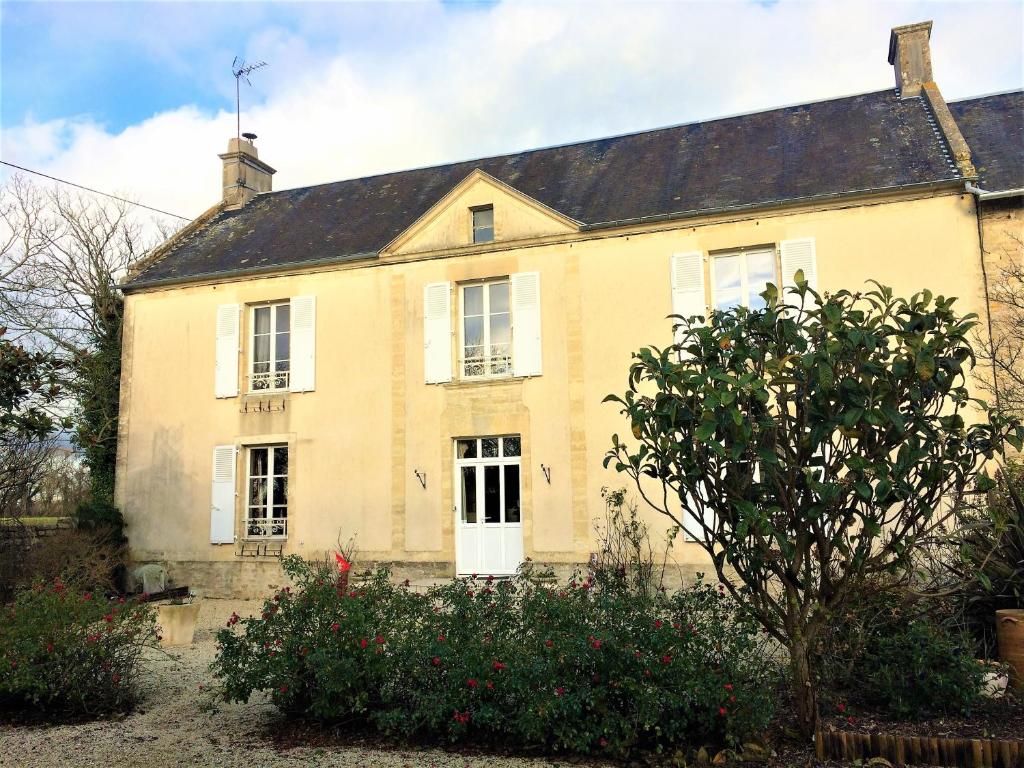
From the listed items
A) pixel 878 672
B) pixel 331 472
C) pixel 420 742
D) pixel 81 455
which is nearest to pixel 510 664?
pixel 420 742

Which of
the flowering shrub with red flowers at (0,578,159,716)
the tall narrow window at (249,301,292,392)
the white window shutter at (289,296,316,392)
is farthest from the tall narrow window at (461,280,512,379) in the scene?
the flowering shrub with red flowers at (0,578,159,716)

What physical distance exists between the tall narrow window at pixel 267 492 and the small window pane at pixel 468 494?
2817 millimetres

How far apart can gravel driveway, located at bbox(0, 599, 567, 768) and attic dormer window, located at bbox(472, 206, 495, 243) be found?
26.2ft

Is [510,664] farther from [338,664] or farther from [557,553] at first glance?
[557,553]

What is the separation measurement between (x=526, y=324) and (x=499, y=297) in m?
0.77

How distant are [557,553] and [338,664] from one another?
6.69 m

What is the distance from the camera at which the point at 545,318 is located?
11.7 m

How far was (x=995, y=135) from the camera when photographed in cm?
1184

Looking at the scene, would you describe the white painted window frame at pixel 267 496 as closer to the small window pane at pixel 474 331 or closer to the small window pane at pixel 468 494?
the small window pane at pixel 468 494

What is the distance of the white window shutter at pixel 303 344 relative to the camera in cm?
1275

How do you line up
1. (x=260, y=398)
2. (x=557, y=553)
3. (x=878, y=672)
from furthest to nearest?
(x=260, y=398), (x=557, y=553), (x=878, y=672)

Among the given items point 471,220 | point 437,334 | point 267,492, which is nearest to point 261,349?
point 267,492

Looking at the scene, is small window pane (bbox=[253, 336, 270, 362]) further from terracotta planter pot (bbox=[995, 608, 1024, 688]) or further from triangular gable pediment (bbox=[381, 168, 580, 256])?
terracotta planter pot (bbox=[995, 608, 1024, 688])

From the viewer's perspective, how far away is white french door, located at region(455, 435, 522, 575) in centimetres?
1167
